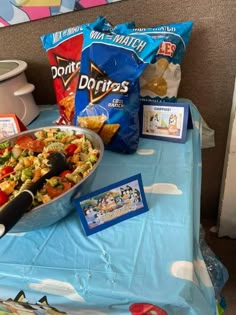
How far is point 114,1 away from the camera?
34.1 inches

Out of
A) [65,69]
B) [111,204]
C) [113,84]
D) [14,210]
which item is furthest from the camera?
[65,69]

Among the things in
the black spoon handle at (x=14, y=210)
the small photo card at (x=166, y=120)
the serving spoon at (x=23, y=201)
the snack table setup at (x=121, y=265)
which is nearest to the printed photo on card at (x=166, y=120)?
the small photo card at (x=166, y=120)

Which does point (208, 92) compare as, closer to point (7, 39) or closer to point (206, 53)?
point (206, 53)

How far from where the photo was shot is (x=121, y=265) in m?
0.48

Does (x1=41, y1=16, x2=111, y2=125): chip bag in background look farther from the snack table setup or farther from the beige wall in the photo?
the snack table setup

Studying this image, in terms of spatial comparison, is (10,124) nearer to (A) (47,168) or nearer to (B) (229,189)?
(A) (47,168)

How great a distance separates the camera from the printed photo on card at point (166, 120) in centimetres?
75

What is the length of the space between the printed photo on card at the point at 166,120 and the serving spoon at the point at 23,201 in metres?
0.29

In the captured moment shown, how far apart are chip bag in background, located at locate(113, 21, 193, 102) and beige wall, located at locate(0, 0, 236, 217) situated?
79 mm

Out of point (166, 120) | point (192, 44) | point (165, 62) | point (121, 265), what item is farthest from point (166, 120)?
point (121, 265)

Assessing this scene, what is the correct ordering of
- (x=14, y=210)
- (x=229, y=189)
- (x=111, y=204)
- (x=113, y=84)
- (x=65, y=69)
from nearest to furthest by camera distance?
(x=14, y=210) < (x=111, y=204) < (x=113, y=84) < (x=65, y=69) < (x=229, y=189)

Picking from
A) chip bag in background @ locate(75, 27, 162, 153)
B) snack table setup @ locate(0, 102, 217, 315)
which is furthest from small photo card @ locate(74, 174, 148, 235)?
chip bag in background @ locate(75, 27, 162, 153)

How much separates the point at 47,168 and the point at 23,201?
126 mm

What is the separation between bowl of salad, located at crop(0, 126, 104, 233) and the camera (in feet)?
1.65
